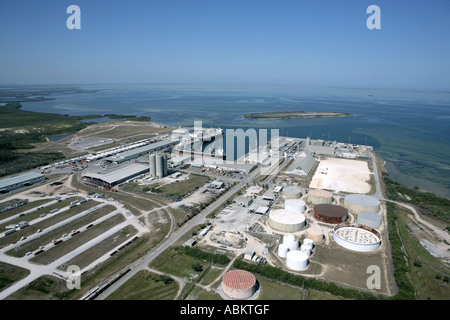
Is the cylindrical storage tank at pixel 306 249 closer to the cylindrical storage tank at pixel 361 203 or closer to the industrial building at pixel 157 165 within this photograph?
the cylindrical storage tank at pixel 361 203

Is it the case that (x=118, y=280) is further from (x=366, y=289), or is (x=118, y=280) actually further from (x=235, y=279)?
(x=366, y=289)

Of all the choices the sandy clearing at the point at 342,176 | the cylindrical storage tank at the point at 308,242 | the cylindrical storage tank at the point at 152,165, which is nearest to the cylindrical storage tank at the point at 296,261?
the cylindrical storage tank at the point at 308,242

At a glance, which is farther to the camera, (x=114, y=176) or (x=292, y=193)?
(x=114, y=176)

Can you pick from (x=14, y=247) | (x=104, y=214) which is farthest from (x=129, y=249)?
(x=14, y=247)

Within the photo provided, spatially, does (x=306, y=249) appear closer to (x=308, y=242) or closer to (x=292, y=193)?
(x=308, y=242)

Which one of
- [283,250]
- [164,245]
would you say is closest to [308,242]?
[283,250]

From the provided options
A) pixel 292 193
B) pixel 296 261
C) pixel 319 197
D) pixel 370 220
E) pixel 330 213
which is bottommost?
pixel 296 261

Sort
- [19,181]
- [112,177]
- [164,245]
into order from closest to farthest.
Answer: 1. [164,245]
2. [19,181]
3. [112,177]
